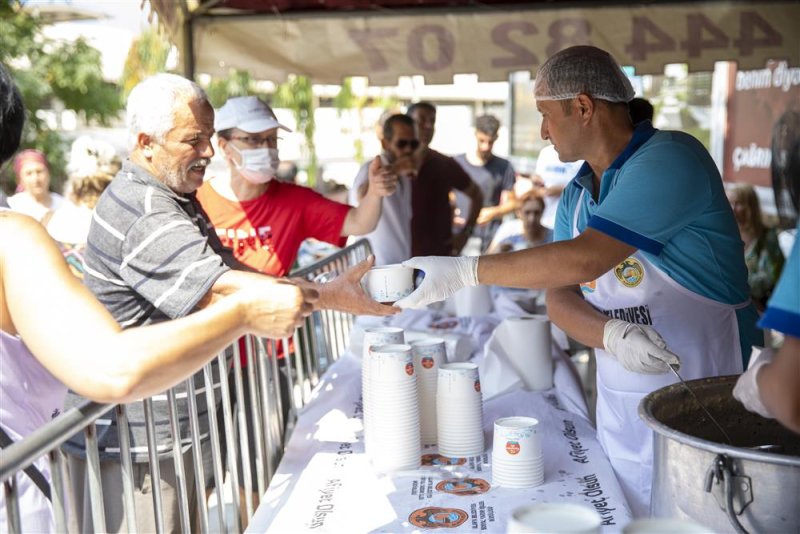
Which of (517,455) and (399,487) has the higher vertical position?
(517,455)

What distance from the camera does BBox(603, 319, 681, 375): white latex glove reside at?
7.48 ft

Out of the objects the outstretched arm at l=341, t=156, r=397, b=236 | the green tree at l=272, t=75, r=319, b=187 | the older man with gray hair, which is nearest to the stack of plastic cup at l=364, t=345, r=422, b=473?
the older man with gray hair

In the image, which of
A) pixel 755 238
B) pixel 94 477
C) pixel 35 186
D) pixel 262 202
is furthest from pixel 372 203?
pixel 35 186

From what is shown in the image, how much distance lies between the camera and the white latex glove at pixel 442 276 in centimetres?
246

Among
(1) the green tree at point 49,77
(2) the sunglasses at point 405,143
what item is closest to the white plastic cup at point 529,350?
(2) the sunglasses at point 405,143

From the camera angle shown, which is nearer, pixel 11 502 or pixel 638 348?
pixel 11 502

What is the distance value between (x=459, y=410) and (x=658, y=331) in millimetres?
677

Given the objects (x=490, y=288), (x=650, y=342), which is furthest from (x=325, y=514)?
(x=490, y=288)

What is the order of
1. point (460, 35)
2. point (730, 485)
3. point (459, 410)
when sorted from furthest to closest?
point (460, 35)
point (459, 410)
point (730, 485)

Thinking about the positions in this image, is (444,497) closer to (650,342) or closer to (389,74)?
(650,342)

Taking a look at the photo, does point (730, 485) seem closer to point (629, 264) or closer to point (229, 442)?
point (629, 264)

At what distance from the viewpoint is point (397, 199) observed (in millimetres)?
5820

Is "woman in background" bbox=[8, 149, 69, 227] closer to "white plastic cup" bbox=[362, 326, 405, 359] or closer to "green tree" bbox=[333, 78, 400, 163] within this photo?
"white plastic cup" bbox=[362, 326, 405, 359]

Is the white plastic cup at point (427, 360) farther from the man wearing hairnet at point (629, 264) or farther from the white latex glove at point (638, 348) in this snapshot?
the white latex glove at point (638, 348)
